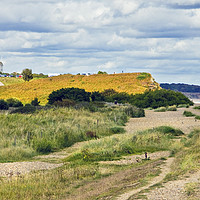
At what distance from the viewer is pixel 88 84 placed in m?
71.5

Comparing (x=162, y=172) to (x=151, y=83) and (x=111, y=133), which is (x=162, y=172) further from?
(x=151, y=83)

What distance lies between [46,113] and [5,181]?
16.5 m

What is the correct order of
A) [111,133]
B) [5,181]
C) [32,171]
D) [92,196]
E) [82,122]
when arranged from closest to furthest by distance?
[92,196] < [5,181] < [32,171] < [111,133] < [82,122]

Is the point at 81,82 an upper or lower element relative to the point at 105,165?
upper

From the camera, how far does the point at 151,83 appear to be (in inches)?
2741

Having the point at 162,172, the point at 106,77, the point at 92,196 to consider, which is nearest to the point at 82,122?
the point at 162,172

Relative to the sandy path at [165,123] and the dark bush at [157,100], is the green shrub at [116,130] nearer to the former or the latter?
the sandy path at [165,123]

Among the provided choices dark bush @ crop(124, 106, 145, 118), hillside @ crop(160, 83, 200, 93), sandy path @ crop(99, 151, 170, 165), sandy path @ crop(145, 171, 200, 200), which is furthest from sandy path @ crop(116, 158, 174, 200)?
Result: hillside @ crop(160, 83, 200, 93)

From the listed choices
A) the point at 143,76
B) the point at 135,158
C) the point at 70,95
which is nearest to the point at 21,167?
the point at 135,158

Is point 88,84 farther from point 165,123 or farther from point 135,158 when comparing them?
point 135,158

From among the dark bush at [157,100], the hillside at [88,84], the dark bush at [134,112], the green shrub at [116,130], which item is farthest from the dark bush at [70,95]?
the green shrub at [116,130]

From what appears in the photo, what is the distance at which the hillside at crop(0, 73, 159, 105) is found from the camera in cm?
6526

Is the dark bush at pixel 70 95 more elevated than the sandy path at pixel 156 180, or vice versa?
the dark bush at pixel 70 95

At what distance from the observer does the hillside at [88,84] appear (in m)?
65.3
